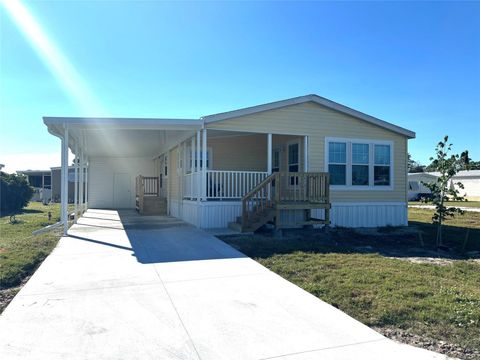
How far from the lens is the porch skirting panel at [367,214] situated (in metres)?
12.3

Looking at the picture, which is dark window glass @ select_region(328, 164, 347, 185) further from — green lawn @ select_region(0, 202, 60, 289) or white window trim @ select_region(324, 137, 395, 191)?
green lawn @ select_region(0, 202, 60, 289)

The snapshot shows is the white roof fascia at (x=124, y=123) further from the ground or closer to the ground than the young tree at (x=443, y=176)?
further from the ground

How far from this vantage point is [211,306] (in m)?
4.47

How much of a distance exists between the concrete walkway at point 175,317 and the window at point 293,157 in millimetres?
6574

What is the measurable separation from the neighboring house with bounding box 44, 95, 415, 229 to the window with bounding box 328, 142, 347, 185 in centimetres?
3

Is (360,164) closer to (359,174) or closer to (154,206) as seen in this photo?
(359,174)

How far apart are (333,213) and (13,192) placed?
17.4 metres

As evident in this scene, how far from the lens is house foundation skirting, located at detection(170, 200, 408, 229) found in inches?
437

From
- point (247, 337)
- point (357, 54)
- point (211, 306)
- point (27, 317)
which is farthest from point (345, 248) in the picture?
point (357, 54)

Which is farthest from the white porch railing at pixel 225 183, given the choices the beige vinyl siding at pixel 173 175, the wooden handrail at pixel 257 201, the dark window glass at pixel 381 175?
the dark window glass at pixel 381 175

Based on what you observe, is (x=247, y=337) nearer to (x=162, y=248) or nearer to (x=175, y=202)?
(x=162, y=248)

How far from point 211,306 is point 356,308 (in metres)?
1.73

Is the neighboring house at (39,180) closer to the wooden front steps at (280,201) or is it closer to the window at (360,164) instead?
→ the wooden front steps at (280,201)

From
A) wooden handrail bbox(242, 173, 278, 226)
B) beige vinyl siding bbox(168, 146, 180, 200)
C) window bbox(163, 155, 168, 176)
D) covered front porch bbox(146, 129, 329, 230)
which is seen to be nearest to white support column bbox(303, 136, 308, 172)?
covered front porch bbox(146, 129, 329, 230)
